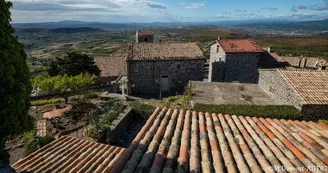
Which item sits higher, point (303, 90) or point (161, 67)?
point (303, 90)

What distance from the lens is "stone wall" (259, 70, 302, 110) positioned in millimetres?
12922

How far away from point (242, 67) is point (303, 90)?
611 inches

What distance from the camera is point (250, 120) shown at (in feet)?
24.1

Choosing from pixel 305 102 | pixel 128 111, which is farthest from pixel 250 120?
pixel 128 111

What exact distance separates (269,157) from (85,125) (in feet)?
40.9

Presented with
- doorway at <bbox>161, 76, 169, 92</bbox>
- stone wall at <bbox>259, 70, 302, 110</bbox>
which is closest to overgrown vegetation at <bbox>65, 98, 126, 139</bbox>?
doorway at <bbox>161, 76, 169, 92</bbox>

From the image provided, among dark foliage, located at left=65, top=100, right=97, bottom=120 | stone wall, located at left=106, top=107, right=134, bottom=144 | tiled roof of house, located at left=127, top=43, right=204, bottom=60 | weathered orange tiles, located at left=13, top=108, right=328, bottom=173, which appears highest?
tiled roof of house, located at left=127, top=43, right=204, bottom=60

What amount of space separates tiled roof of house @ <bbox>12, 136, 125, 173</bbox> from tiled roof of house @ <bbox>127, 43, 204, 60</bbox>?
1628cm

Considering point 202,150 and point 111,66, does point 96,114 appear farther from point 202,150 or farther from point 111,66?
point 111,66

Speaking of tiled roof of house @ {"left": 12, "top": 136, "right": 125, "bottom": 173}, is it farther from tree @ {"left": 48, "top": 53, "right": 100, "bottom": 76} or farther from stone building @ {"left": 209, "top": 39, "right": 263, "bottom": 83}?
tree @ {"left": 48, "top": 53, "right": 100, "bottom": 76}

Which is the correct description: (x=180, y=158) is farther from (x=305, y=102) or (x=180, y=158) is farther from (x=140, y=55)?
(x=140, y=55)

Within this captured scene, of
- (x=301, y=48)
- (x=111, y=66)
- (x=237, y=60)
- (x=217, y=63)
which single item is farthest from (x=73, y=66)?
(x=301, y=48)

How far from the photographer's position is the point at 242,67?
28016mm

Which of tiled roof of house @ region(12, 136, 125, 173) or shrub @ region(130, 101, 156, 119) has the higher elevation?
tiled roof of house @ region(12, 136, 125, 173)
